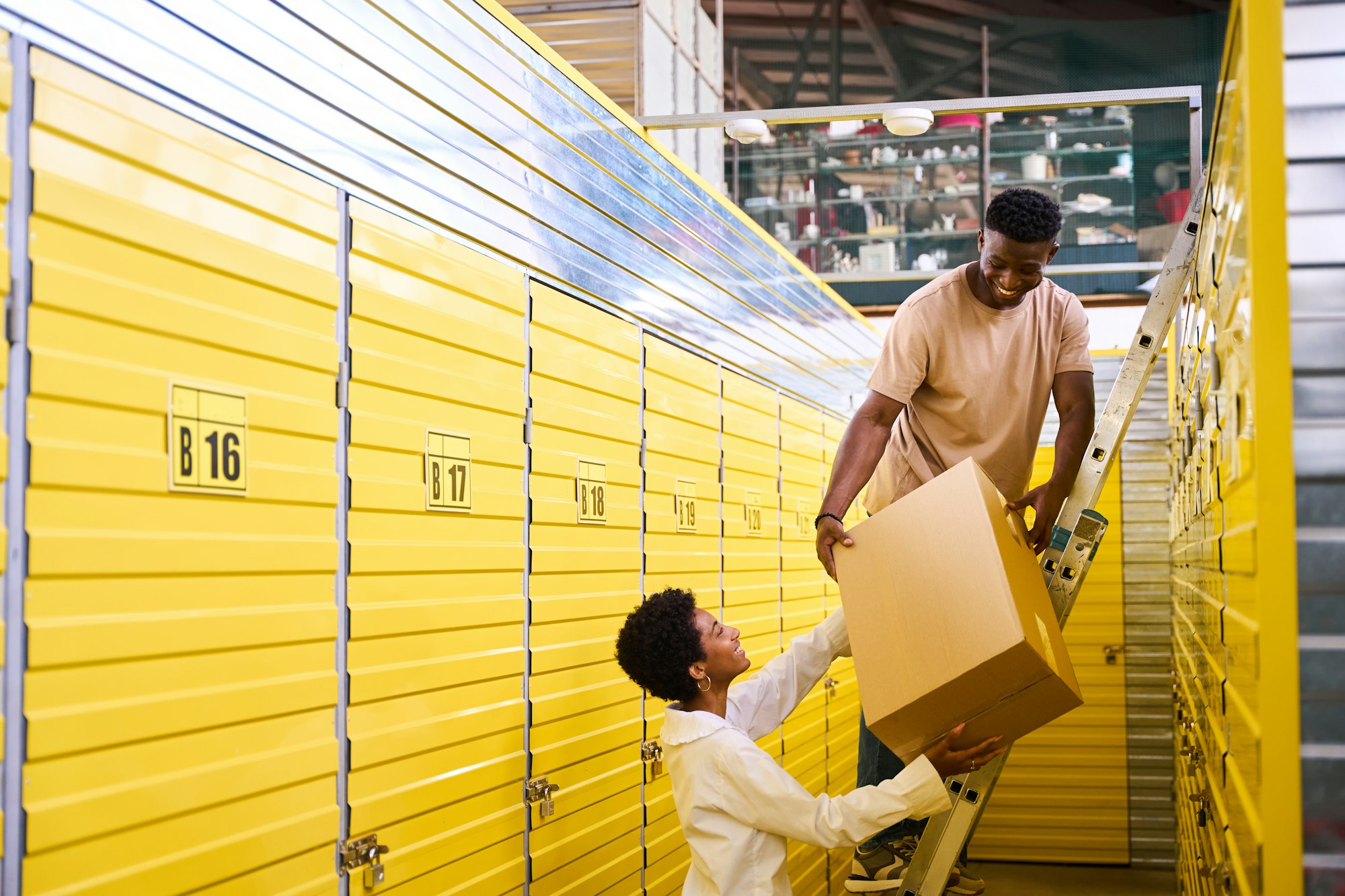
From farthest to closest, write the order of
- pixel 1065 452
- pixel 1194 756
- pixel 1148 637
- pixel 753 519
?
pixel 1148 637, pixel 753 519, pixel 1194 756, pixel 1065 452

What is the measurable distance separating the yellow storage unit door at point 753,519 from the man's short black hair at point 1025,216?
6.66 feet

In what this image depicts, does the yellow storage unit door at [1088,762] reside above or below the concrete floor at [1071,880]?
above

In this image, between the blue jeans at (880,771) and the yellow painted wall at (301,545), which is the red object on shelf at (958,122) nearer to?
the yellow painted wall at (301,545)

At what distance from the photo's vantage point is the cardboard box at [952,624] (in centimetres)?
232

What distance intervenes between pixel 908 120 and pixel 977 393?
2070 millimetres

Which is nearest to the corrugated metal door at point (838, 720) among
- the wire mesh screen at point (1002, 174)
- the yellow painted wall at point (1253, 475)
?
the wire mesh screen at point (1002, 174)

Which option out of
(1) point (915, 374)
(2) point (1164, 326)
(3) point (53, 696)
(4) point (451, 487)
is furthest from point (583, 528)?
(3) point (53, 696)

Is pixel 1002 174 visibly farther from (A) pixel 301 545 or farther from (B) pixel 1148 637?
(A) pixel 301 545

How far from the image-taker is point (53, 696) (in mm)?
1629

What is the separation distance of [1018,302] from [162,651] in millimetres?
2392

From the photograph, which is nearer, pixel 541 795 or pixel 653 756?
pixel 541 795

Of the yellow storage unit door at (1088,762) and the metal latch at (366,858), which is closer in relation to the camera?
the metal latch at (366,858)

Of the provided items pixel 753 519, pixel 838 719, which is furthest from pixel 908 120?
pixel 838 719

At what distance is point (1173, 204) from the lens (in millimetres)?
9875
